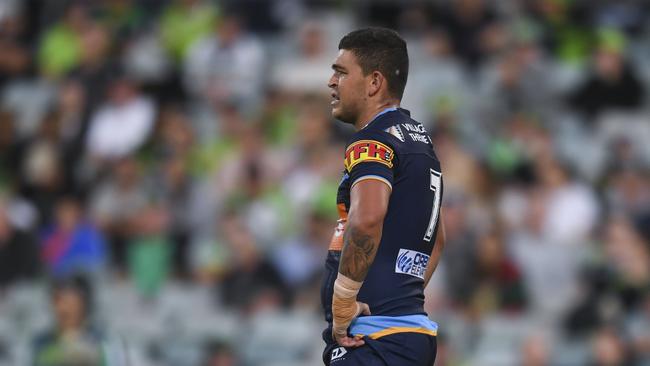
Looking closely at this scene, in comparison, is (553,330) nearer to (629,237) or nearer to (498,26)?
(629,237)

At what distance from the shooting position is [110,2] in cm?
1712

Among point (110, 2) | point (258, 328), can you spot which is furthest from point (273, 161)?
point (110, 2)

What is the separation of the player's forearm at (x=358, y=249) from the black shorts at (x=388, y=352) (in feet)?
1.13

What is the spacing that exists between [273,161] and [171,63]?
2.93m

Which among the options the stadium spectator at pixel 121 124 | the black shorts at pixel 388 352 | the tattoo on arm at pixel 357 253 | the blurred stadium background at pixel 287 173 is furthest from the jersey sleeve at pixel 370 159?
the stadium spectator at pixel 121 124

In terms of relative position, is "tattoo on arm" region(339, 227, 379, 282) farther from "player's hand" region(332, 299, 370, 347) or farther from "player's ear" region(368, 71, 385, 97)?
"player's ear" region(368, 71, 385, 97)

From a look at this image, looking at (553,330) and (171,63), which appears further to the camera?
(171,63)

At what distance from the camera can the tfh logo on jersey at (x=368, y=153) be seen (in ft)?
17.5

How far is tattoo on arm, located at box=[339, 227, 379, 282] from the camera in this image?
17.2 feet

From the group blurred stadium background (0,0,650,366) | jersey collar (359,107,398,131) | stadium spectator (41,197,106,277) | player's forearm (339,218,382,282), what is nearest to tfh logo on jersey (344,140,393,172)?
jersey collar (359,107,398,131)

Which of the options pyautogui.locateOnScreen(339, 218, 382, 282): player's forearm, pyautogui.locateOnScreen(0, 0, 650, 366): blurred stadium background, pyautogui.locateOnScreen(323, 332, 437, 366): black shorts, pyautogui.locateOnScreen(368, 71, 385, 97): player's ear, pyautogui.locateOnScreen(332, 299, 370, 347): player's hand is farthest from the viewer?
pyautogui.locateOnScreen(0, 0, 650, 366): blurred stadium background

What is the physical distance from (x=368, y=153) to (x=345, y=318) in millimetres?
708

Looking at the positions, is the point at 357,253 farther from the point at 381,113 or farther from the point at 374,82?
the point at 374,82

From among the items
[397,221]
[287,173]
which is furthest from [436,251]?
[287,173]
